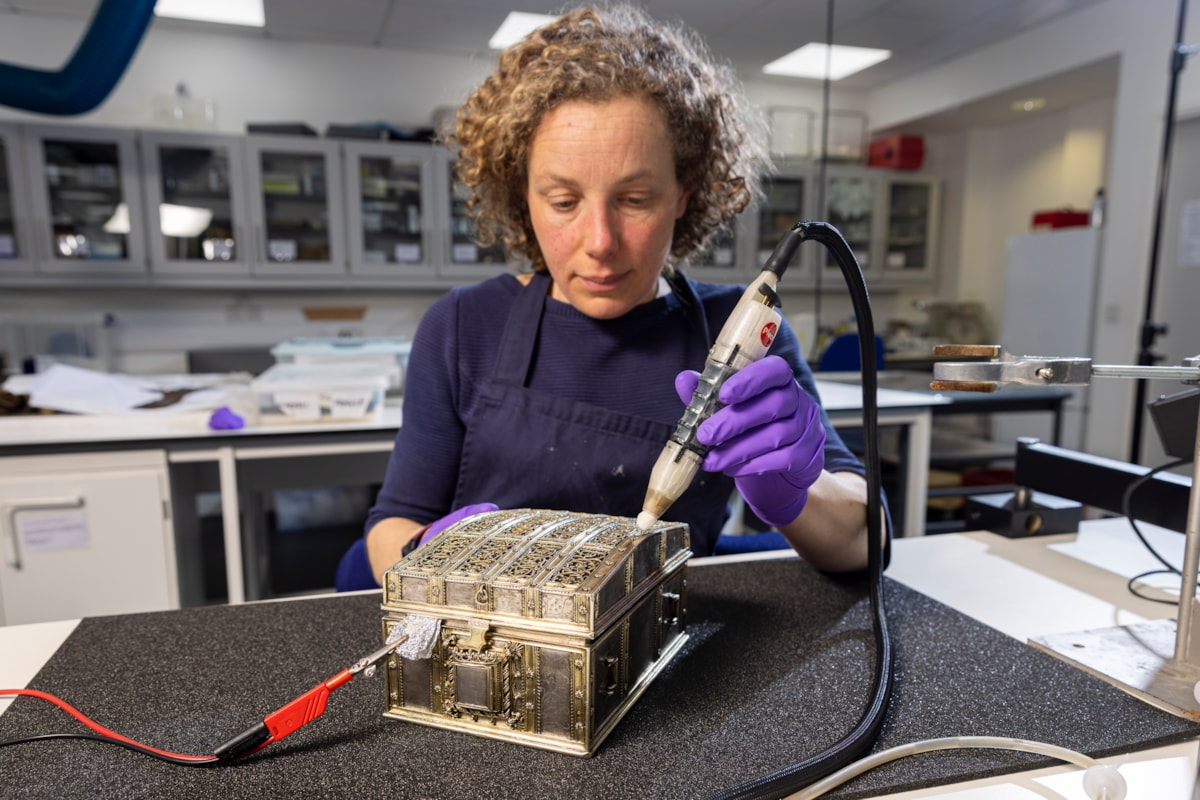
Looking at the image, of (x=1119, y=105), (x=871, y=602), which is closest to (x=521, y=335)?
(x=871, y=602)

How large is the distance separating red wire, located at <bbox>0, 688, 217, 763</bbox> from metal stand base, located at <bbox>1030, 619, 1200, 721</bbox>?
27.6 inches

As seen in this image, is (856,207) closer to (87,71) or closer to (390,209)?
(390,209)

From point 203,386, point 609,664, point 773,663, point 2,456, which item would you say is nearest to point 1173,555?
point 773,663

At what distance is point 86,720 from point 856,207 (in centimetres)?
491

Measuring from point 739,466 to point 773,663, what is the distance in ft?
0.57

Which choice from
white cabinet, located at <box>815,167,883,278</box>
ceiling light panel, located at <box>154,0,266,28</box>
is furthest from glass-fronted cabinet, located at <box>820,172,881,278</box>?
ceiling light panel, located at <box>154,0,266,28</box>

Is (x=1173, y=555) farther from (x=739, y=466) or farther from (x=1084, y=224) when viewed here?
(x=1084, y=224)

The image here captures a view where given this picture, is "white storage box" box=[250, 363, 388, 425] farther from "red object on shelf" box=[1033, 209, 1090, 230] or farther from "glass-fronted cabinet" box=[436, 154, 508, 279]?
"red object on shelf" box=[1033, 209, 1090, 230]

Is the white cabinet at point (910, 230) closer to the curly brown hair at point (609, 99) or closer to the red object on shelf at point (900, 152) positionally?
the red object on shelf at point (900, 152)

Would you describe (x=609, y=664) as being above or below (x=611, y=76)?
below

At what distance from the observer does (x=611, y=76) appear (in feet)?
2.78

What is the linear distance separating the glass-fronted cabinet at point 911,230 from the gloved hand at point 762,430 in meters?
4.62

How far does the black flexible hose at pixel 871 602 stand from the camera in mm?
459

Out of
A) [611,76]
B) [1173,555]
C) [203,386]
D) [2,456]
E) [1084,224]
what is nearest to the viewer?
[611,76]
